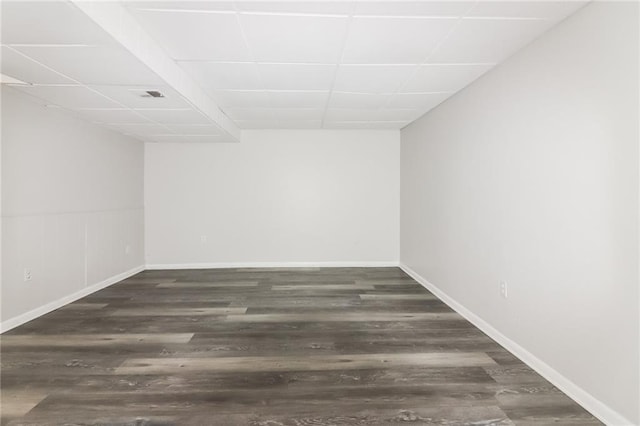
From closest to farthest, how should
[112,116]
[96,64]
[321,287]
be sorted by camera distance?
[96,64]
[112,116]
[321,287]

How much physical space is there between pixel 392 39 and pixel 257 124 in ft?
10.9

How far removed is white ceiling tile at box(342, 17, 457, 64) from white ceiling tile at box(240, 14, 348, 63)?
0.11 meters

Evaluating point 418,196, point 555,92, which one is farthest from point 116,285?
point 555,92

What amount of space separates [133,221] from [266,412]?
460 centimetres

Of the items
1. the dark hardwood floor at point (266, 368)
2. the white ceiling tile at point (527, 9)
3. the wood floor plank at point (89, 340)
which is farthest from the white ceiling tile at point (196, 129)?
the white ceiling tile at point (527, 9)

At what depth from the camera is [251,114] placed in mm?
4723

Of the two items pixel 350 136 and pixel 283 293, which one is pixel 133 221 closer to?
pixel 283 293

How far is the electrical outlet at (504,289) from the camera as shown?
2.80 meters

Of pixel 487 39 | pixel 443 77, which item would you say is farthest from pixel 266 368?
pixel 443 77

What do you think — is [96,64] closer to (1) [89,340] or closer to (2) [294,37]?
(2) [294,37]

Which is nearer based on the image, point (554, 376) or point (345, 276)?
point (554, 376)

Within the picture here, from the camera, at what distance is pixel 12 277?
10.6 feet

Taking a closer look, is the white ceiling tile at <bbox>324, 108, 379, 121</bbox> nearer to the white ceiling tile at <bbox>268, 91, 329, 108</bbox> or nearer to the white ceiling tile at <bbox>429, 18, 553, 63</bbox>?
the white ceiling tile at <bbox>268, 91, 329, 108</bbox>

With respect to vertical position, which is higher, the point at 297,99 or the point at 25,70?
the point at 297,99
